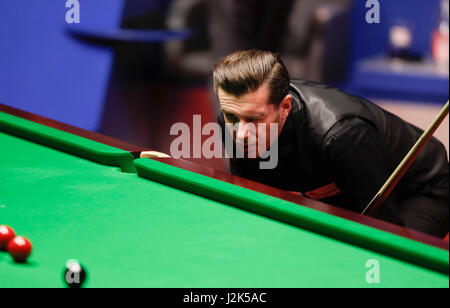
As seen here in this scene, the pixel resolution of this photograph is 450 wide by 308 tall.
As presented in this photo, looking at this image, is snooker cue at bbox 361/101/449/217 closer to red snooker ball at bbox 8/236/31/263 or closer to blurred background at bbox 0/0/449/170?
red snooker ball at bbox 8/236/31/263

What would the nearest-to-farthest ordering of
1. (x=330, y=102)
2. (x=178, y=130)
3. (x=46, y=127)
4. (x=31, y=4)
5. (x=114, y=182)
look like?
(x=114, y=182)
(x=330, y=102)
(x=46, y=127)
(x=31, y=4)
(x=178, y=130)

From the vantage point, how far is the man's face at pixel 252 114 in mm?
2236

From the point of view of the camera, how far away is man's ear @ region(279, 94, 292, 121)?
230 cm

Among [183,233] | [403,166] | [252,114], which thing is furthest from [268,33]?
[183,233]

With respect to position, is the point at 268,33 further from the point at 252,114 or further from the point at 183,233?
the point at 183,233

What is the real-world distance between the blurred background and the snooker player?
5.63ft

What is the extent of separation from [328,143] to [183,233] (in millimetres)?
659

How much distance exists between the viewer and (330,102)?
234 cm

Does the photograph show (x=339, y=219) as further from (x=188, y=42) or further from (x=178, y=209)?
(x=188, y=42)

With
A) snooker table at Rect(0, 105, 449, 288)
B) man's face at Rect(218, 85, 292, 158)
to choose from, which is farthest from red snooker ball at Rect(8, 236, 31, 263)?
man's face at Rect(218, 85, 292, 158)

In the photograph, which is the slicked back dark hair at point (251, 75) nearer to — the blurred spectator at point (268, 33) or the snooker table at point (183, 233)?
the snooker table at point (183, 233)

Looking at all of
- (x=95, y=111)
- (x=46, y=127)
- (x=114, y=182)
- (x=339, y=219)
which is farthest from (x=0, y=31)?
(x=339, y=219)

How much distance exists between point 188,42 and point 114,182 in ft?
12.6

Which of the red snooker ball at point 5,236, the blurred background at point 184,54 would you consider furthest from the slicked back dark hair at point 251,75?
the blurred background at point 184,54
